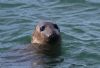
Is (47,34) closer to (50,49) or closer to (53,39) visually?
(53,39)

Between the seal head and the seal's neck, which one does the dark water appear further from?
the seal head

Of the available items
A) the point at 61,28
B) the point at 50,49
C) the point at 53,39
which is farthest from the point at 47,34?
the point at 61,28

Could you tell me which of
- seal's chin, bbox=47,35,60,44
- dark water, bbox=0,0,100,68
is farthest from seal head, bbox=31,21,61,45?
dark water, bbox=0,0,100,68

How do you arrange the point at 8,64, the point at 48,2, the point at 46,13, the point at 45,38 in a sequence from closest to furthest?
1. the point at 8,64
2. the point at 45,38
3. the point at 46,13
4. the point at 48,2

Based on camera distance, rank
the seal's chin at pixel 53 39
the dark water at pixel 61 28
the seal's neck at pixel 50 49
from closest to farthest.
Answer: the dark water at pixel 61 28
the seal's chin at pixel 53 39
the seal's neck at pixel 50 49

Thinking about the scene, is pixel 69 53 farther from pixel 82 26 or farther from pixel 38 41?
pixel 82 26

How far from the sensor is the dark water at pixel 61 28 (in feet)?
33.6

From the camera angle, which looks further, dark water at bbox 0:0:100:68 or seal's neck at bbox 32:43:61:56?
seal's neck at bbox 32:43:61:56

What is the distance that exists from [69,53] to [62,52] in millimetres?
196

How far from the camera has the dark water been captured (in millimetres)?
10242

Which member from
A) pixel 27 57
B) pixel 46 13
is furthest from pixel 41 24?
pixel 46 13

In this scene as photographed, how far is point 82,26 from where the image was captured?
13.2 meters

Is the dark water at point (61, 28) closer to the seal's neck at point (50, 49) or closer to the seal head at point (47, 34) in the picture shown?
the seal's neck at point (50, 49)

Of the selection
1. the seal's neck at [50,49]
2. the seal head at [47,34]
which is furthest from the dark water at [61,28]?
the seal head at [47,34]
